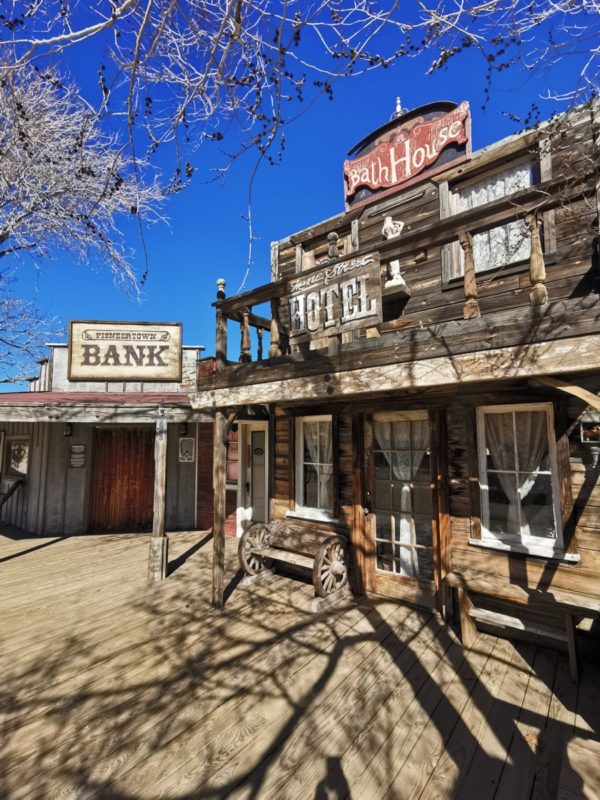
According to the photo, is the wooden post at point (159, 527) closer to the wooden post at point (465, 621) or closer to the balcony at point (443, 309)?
the balcony at point (443, 309)

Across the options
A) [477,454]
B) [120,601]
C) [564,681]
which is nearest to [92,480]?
[120,601]

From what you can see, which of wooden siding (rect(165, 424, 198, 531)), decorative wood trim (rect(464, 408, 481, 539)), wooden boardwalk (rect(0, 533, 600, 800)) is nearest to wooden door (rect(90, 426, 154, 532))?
wooden siding (rect(165, 424, 198, 531))

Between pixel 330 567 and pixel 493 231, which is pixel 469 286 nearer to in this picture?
pixel 493 231

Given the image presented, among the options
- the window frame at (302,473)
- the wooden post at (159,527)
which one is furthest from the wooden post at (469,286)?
the wooden post at (159,527)

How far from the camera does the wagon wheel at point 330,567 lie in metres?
4.76

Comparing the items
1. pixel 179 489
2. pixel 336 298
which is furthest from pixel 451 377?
pixel 179 489

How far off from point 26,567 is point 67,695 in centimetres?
417

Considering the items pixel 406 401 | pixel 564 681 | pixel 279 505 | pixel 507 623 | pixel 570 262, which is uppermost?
pixel 570 262

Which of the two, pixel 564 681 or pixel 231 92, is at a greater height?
pixel 231 92

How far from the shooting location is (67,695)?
10.5ft

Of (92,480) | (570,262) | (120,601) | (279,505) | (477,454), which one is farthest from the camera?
(92,480)

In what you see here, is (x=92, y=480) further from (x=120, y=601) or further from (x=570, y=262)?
(x=570, y=262)

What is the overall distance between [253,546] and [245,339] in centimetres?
312

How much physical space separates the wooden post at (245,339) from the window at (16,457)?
25.0 ft
